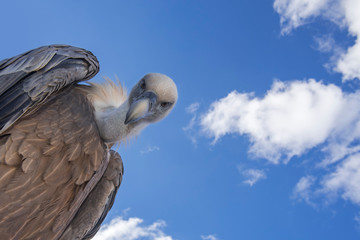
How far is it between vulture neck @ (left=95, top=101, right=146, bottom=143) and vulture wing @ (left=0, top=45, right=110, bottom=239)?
0.06 metres

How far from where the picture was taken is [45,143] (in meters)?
2.80

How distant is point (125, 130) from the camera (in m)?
3.24

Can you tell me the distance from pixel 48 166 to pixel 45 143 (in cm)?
19

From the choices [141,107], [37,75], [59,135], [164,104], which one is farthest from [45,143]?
[164,104]

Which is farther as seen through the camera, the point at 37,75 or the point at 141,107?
the point at 141,107

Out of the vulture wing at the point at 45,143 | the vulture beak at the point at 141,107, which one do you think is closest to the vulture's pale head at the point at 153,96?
the vulture beak at the point at 141,107

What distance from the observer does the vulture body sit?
2684 mm

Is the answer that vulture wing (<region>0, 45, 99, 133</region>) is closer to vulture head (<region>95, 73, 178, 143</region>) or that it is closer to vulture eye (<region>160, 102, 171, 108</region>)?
vulture head (<region>95, 73, 178, 143</region>)

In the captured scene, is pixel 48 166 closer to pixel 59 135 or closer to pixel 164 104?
pixel 59 135

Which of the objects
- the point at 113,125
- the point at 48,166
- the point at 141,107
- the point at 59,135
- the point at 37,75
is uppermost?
the point at 141,107

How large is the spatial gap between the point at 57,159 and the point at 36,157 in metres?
0.17

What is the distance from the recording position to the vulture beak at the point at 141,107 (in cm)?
298

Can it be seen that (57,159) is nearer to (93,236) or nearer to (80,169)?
(80,169)

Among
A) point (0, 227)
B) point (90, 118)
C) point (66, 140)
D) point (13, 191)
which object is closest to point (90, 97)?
point (90, 118)
